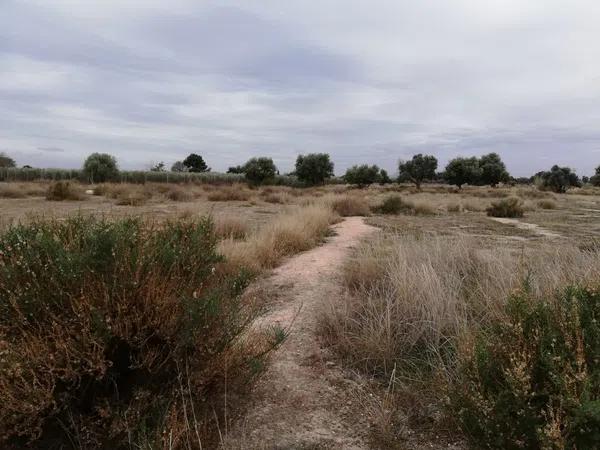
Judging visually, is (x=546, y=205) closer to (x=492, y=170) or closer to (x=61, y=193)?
(x=61, y=193)

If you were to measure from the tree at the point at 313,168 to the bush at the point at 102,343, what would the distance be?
56.0 meters

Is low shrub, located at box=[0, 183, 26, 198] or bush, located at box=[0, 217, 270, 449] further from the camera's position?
low shrub, located at box=[0, 183, 26, 198]

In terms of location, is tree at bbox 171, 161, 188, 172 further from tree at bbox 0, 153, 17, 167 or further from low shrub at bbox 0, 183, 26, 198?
low shrub at bbox 0, 183, 26, 198

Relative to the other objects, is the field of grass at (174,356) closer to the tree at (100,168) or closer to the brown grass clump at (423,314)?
the brown grass clump at (423,314)

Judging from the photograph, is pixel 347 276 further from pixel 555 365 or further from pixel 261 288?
pixel 555 365

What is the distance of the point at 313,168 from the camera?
58.3 m

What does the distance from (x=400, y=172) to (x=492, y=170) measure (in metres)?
13.0

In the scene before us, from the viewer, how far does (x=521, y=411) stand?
6.36ft

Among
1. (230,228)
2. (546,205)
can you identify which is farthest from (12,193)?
(546,205)

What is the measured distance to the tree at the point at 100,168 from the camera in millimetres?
41406

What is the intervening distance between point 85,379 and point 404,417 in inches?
75.3

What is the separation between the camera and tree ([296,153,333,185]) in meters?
58.1

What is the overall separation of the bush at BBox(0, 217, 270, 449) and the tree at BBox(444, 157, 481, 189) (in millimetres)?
61346

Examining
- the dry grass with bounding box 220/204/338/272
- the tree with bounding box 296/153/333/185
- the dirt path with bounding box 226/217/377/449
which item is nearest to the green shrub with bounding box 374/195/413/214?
the dry grass with bounding box 220/204/338/272
